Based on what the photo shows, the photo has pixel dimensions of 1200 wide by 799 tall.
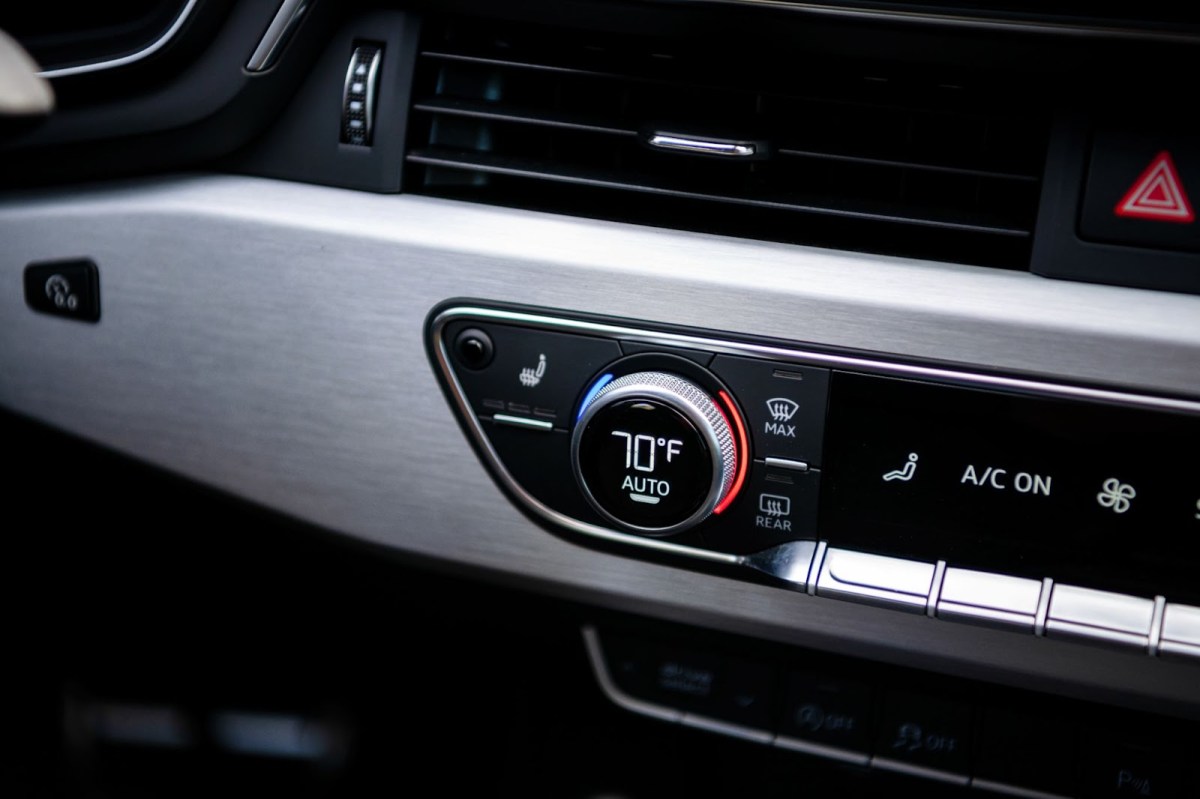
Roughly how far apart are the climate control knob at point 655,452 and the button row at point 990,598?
68 mm

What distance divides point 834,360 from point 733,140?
0.16m

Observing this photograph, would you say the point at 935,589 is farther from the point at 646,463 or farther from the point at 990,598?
the point at 646,463

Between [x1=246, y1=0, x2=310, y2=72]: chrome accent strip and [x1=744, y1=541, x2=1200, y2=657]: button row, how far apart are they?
51cm

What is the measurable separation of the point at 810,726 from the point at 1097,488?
313 millimetres

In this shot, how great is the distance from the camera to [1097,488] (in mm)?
710

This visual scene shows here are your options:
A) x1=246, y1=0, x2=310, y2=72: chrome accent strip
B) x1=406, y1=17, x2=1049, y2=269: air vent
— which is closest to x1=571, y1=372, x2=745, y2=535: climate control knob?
x1=406, y1=17, x2=1049, y2=269: air vent

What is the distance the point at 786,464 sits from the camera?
2.49ft

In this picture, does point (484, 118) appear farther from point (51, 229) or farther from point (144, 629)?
point (144, 629)

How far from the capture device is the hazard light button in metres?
0.68

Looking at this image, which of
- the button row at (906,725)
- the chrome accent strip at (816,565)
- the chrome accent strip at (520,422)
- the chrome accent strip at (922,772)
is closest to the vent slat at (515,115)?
the chrome accent strip at (520,422)

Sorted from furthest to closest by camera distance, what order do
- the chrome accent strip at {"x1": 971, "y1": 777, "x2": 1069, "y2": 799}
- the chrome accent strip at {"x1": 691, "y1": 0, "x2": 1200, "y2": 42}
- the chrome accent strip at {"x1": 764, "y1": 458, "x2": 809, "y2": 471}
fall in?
the chrome accent strip at {"x1": 971, "y1": 777, "x2": 1069, "y2": 799} → the chrome accent strip at {"x1": 764, "y1": 458, "x2": 809, "y2": 471} → the chrome accent strip at {"x1": 691, "y1": 0, "x2": 1200, "y2": 42}

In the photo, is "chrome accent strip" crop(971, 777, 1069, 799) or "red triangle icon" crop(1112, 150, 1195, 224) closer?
"red triangle icon" crop(1112, 150, 1195, 224)

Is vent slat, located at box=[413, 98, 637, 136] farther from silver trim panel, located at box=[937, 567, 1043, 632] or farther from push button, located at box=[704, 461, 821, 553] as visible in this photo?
silver trim panel, located at box=[937, 567, 1043, 632]

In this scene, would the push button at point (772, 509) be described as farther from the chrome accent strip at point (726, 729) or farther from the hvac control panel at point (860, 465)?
the chrome accent strip at point (726, 729)
